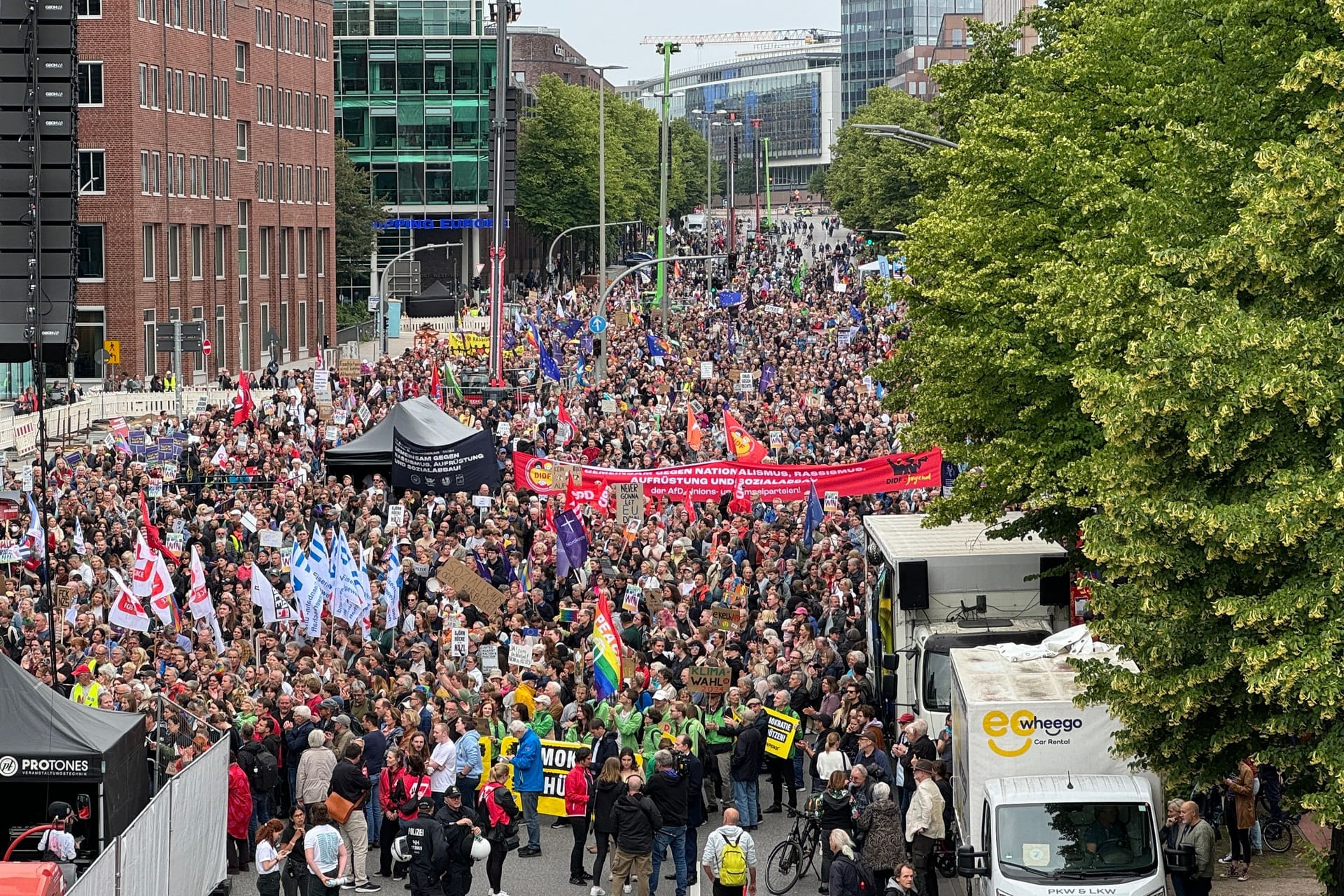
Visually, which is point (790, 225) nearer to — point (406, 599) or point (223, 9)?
point (223, 9)

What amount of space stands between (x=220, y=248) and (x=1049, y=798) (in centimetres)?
6301

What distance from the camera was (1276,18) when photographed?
18484 millimetres

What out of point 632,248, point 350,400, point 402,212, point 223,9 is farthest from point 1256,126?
point 632,248

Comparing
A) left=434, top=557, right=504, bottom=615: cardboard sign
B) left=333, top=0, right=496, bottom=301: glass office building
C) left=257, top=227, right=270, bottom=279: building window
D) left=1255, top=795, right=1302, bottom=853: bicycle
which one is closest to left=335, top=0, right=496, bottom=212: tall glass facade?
left=333, top=0, right=496, bottom=301: glass office building

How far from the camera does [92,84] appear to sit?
65562mm

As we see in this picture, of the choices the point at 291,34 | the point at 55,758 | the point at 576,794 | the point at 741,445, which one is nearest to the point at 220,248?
the point at 291,34

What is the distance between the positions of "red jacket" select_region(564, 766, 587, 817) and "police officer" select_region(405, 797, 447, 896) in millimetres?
2049

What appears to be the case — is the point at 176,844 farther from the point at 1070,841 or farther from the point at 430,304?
the point at 430,304

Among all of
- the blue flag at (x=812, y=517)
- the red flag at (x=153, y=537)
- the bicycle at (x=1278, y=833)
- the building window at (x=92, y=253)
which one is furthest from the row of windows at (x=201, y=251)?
the bicycle at (x=1278, y=833)

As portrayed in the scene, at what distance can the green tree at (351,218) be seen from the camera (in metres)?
98.3

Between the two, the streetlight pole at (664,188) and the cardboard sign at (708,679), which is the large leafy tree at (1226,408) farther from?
the streetlight pole at (664,188)

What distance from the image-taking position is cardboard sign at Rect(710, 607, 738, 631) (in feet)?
81.9

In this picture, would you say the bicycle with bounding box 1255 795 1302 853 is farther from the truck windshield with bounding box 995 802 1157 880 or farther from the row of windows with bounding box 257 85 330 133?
the row of windows with bounding box 257 85 330 133

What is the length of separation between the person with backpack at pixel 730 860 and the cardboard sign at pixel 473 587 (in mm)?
10466
